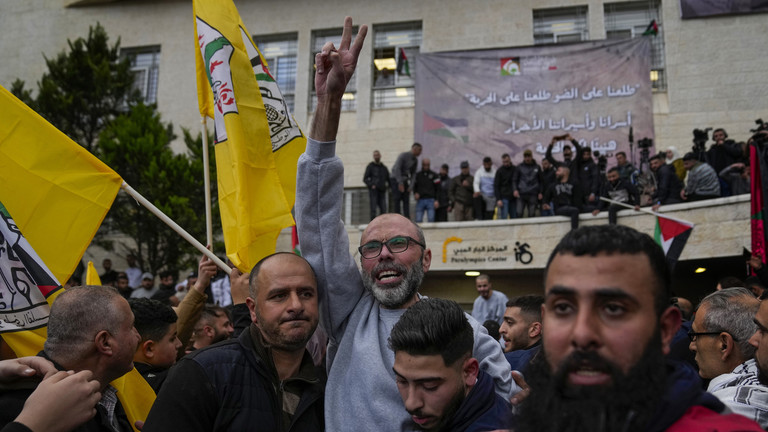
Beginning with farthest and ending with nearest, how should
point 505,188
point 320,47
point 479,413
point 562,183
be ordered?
point 320,47, point 505,188, point 562,183, point 479,413

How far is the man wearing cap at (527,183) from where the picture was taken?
13172 millimetres

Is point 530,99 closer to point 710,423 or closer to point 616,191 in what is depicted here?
point 616,191

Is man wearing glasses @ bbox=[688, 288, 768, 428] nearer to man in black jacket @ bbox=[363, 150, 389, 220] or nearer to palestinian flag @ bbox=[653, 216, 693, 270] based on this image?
palestinian flag @ bbox=[653, 216, 693, 270]

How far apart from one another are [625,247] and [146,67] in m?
A: 20.7

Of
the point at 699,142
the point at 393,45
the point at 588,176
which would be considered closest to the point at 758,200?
the point at 699,142

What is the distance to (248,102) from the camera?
4406 mm

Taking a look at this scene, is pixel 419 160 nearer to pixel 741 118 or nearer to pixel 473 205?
pixel 473 205

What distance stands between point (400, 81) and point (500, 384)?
16.7 meters

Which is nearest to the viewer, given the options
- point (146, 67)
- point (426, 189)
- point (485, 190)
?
point (485, 190)

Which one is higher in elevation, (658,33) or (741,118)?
(658,33)

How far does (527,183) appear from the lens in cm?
1335

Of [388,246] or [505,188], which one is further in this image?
[505,188]

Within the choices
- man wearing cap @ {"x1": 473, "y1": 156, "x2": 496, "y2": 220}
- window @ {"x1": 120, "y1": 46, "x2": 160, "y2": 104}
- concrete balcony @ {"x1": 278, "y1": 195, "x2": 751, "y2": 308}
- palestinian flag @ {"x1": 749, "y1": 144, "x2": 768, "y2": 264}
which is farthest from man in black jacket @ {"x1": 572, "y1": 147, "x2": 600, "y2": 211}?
window @ {"x1": 120, "y1": 46, "x2": 160, "y2": 104}

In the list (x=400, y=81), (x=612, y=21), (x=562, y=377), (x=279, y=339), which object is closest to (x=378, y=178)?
(x=400, y=81)
